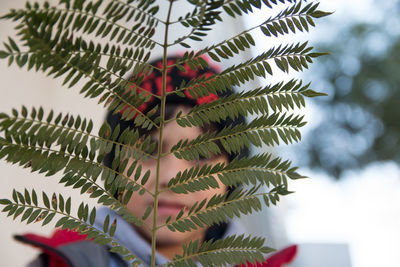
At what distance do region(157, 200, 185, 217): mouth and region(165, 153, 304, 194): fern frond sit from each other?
0.47 meters

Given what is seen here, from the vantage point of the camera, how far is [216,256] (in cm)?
29

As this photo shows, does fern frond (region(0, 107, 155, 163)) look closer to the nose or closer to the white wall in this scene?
the nose

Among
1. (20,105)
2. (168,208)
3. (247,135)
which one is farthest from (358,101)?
(247,135)

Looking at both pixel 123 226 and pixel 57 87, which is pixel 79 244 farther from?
pixel 57 87

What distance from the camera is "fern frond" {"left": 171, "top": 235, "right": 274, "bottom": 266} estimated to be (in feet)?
0.93

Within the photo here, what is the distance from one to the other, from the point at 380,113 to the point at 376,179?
642 mm

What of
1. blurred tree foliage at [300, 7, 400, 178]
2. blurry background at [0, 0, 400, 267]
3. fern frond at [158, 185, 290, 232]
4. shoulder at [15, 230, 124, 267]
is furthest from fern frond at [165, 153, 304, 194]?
blurred tree foliage at [300, 7, 400, 178]

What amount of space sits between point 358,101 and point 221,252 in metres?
4.16

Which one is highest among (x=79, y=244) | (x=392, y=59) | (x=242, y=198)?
(x=392, y=59)

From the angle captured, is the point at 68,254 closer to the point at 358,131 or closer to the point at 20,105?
the point at 20,105

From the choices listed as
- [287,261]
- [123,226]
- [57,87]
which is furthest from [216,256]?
[57,87]

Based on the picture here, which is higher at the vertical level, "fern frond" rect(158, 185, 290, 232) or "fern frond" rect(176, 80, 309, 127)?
"fern frond" rect(176, 80, 309, 127)

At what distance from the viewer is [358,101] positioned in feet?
13.7

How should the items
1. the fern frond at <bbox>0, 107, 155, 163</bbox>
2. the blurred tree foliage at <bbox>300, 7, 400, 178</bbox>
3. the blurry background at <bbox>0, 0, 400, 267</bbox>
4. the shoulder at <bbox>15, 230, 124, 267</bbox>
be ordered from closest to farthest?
the fern frond at <bbox>0, 107, 155, 163</bbox>, the shoulder at <bbox>15, 230, 124, 267</bbox>, the blurry background at <bbox>0, 0, 400, 267</bbox>, the blurred tree foliage at <bbox>300, 7, 400, 178</bbox>
